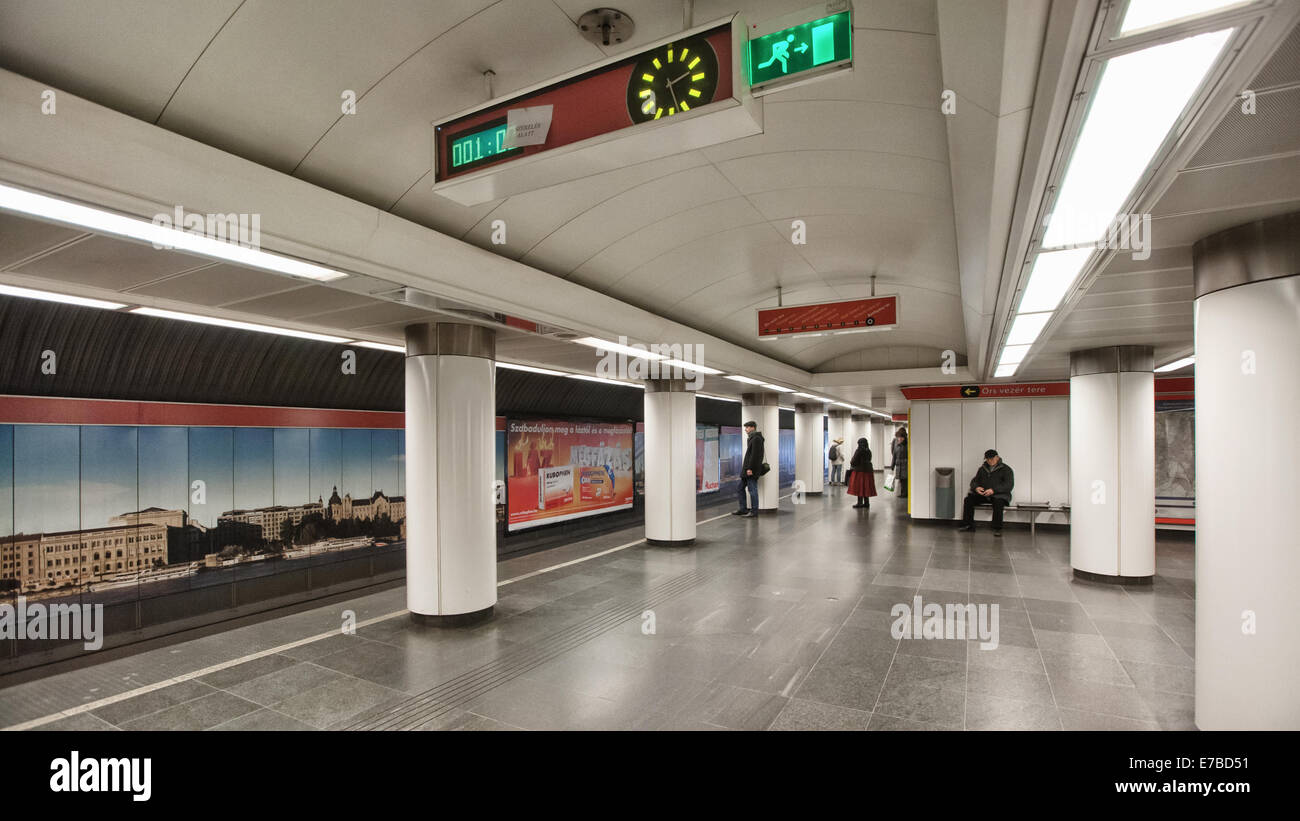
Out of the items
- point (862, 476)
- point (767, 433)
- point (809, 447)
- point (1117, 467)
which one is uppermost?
point (767, 433)

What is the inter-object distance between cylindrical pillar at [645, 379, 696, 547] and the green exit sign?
8536 millimetres

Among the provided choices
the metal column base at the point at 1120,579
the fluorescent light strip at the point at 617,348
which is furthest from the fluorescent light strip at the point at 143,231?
the metal column base at the point at 1120,579

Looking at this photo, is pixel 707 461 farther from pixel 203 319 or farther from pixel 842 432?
pixel 203 319

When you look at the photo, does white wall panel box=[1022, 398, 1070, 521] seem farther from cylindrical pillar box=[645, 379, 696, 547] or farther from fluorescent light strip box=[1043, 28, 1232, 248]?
fluorescent light strip box=[1043, 28, 1232, 248]

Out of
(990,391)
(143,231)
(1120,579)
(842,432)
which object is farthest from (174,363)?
(842,432)

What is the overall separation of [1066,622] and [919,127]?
5334 millimetres

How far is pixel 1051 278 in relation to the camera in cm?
447

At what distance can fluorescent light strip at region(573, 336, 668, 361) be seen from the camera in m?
6.59

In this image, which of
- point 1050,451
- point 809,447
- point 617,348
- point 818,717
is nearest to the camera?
point 818,717

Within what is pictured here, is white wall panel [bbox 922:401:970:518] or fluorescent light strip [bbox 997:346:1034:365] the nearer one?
fluorescent light strip [bbox 997:346:1034:365]

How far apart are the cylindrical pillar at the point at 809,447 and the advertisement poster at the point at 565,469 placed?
6.32 meters

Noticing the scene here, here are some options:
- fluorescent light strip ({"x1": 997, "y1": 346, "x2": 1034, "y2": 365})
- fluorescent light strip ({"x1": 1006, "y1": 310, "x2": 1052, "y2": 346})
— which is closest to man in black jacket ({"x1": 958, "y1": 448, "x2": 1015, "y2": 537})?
fluorescent light strip ({"x1": 997, "y1": 346, "x2": 1034, "y2": 365})

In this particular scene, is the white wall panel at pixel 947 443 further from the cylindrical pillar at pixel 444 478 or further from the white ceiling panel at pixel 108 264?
the white ceiling panel at pixel 108 264

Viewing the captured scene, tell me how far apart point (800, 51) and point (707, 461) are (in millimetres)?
16951
